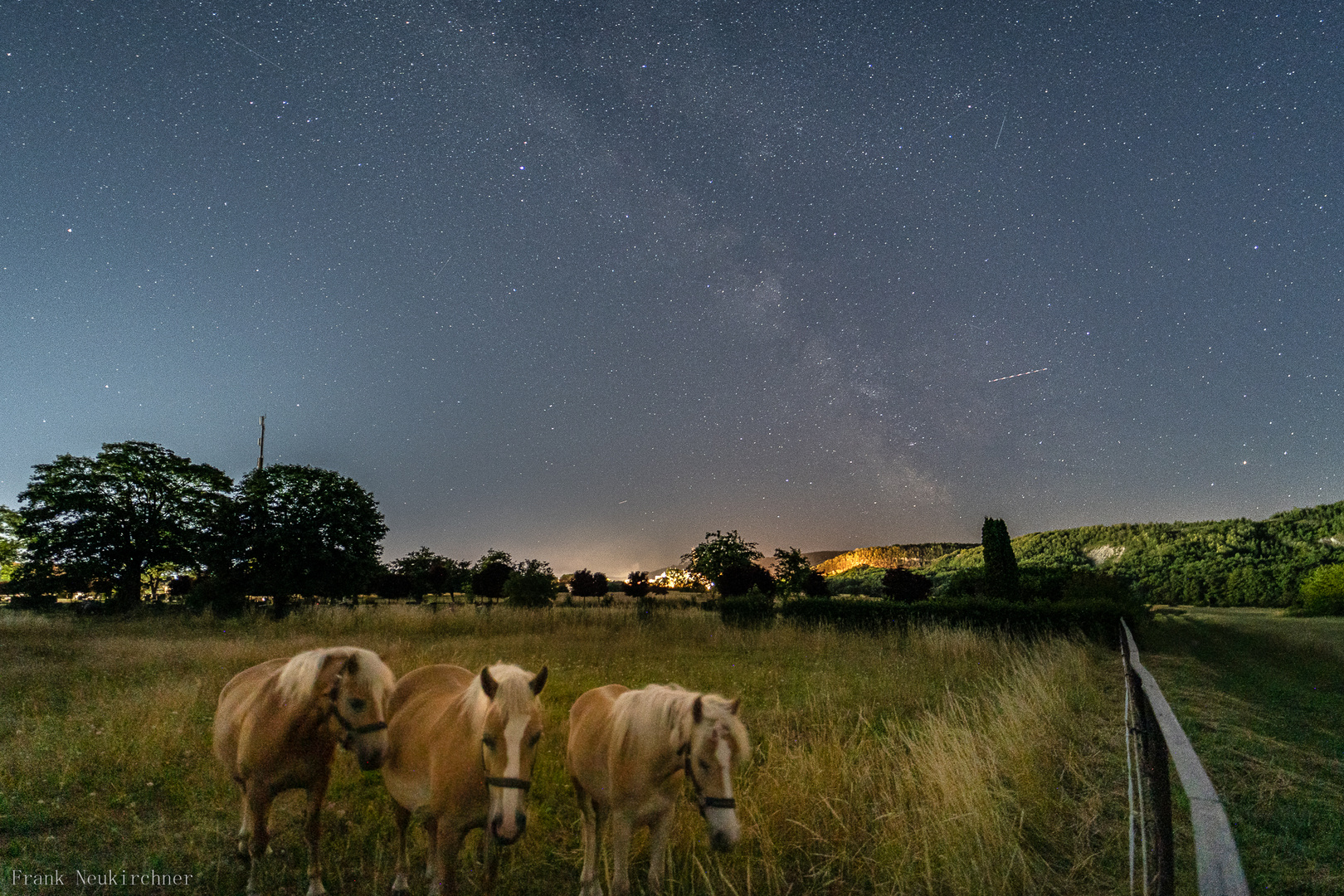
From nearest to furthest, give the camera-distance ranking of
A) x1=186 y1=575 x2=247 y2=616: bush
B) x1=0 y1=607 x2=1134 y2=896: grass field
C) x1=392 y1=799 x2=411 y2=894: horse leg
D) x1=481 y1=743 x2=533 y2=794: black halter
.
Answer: x1=481 y1=743 x2=533 y2=794: black halter < x1=392 y1=799 x2=411 y2=894: horse leg < x1=0 y1=607 x2=1134 y2=896: grass field < x1=186 y1=575 x2=247 y2=616: bush

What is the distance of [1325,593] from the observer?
34312 millimetres

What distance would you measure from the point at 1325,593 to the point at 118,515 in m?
69.5

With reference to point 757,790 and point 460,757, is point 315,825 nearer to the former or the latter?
point 460,757

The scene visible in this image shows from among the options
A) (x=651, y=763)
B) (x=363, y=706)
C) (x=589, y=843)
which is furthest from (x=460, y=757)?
(x=651, y=763)

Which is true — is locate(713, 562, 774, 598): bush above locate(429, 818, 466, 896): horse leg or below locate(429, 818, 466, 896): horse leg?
below

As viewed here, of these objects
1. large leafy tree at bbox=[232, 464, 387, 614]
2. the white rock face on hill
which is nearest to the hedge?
large leafy tree at bbox=[232, 464, 387, 614]

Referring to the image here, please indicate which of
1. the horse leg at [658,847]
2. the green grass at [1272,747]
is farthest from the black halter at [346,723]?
the green grass at [1272,747]

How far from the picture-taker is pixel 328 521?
23328 millimetres

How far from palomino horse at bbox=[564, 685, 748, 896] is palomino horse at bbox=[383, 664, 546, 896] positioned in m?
0.38

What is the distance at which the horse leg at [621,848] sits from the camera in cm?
258

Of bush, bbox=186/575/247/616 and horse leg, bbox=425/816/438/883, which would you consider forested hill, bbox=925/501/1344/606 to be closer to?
horse leg, bbox=425/816/438/883

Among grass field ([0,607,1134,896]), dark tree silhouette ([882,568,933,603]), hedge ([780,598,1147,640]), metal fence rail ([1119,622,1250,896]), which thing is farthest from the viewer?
dark tree silhouette ([882,568,933,603])

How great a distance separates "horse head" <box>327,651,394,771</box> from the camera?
2.92 meters

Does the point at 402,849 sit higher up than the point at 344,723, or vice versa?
the point at 344,723
